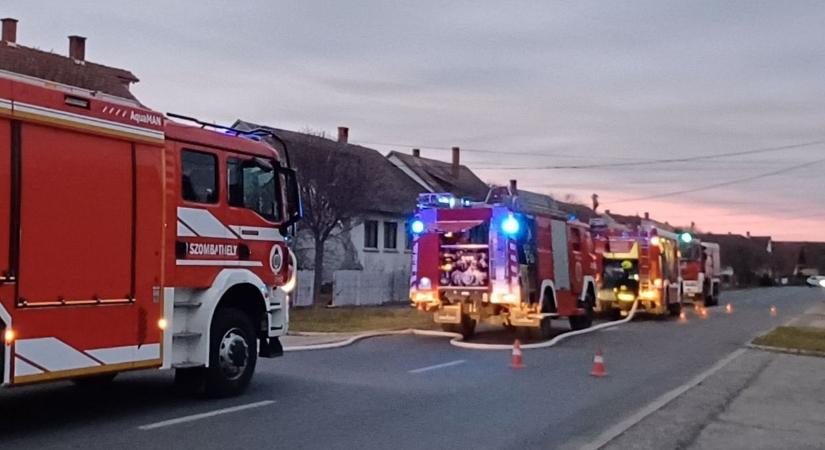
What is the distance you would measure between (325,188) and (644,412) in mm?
21787

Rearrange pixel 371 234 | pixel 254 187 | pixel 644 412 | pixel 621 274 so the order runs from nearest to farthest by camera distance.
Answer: pixel 644 412, pixel 254 187, pixel 621 274, pixel 371 234

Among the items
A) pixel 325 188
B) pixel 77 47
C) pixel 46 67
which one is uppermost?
pixel 77 47

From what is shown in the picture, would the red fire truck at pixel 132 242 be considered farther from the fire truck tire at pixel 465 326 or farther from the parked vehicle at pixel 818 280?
the parked vehicle at pixel 818 280

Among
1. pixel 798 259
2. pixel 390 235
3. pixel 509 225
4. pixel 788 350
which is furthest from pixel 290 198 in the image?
pixel 798 259

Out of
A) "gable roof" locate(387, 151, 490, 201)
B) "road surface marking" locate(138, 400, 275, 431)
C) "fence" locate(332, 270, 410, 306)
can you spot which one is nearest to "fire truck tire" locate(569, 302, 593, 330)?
"fence" locate(332, 270, 410, 306)

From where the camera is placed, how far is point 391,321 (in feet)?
85.1

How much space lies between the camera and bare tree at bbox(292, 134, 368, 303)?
3167 centimetres

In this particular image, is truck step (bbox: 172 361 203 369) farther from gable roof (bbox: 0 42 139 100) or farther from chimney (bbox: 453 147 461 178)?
chimney (bbox: 453 147 461 178)

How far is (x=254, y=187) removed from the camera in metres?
12.1

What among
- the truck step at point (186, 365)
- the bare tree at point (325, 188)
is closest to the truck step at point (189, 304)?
the truck step at point (186, 365)

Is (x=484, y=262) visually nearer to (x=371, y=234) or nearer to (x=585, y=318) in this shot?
(x=585, y=318)

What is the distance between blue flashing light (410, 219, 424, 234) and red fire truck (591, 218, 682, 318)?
10.5 m

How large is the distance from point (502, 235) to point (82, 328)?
39.6 feet

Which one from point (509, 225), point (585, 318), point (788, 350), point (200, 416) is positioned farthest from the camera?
point (585, 318)
